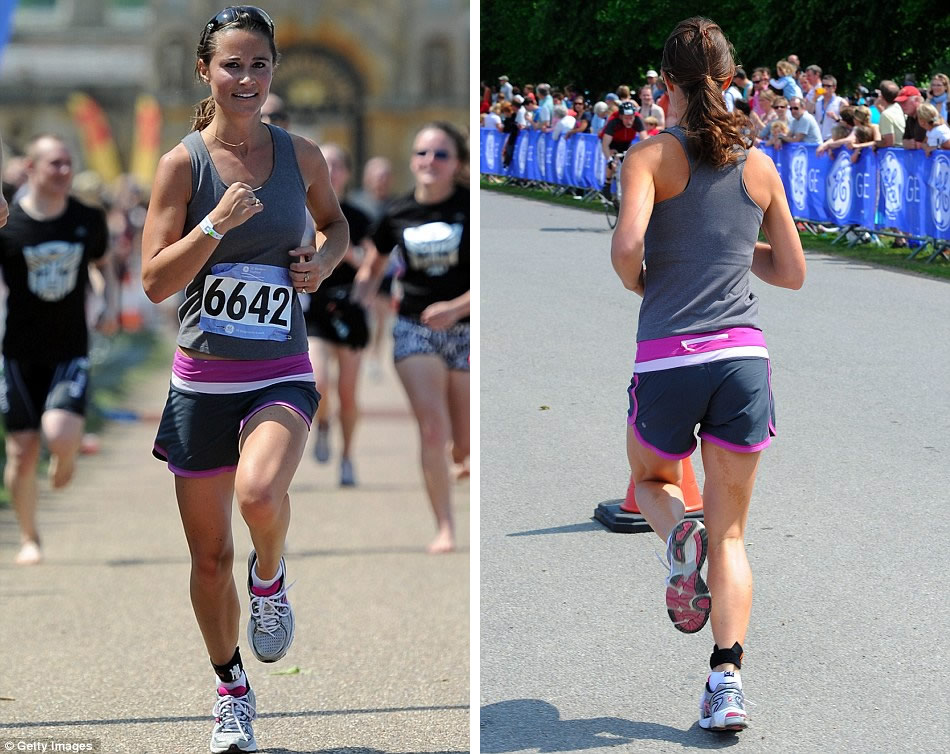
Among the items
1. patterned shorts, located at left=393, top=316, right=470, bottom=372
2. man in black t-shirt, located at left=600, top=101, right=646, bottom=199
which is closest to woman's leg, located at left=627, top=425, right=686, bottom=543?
patterned shorts, located at left=393, top=316, right=470, bottom=372

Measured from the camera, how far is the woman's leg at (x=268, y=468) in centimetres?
412

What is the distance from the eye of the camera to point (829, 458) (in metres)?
8.02

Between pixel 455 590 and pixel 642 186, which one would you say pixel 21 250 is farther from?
pixel 642 186

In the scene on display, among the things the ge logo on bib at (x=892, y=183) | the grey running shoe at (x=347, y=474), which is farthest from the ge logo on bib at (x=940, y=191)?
the grey running shoe at (x=347, y=474)

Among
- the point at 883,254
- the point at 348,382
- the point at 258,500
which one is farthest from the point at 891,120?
the point at 258,500

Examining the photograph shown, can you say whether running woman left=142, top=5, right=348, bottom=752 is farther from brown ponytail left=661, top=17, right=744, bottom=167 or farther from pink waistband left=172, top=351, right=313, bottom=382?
brown ponytail left=661, top=17, right=744, bottom=167

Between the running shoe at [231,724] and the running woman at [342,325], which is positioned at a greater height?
the running woman at [342,325]

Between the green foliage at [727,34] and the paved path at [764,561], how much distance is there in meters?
19.4

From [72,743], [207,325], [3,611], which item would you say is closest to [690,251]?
[207,325]

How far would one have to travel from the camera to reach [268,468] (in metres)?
4.13

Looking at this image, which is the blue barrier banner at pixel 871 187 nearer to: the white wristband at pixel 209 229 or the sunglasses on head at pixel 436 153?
the sunglasses on head at pixel 436 153

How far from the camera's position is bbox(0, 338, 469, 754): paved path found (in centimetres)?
519

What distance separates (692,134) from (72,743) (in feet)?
8.51

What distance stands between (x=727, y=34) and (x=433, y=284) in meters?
35.2
